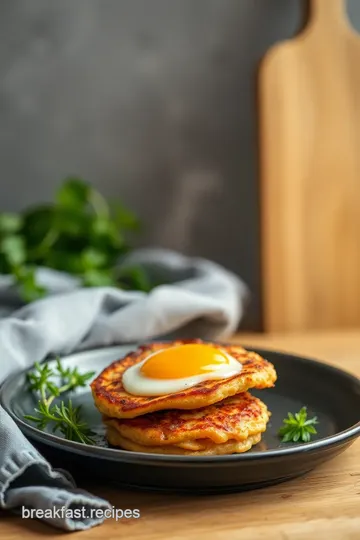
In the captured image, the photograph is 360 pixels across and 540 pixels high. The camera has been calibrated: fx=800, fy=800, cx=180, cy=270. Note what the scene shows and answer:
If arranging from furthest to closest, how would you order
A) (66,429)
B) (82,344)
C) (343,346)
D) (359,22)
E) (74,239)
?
1. (359,22)
2. (74,239)
3. (343,346)
4. (82,344)
5. (66,429)

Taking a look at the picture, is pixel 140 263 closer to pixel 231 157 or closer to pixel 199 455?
pixel 231 157

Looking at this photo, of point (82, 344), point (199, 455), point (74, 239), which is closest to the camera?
point (199, 455)

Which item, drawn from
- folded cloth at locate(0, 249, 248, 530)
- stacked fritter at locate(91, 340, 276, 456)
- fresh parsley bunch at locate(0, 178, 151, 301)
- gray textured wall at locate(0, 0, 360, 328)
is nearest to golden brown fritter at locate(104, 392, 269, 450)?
stacked fritter at locate(91, 340, 276, 456)

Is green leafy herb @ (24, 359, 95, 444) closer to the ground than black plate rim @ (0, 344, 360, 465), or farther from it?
closer to the ground

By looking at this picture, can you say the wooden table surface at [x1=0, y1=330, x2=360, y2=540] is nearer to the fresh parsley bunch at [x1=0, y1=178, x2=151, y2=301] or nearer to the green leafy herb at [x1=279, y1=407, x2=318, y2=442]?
the green leafy herb at [x1=279, y1=407, x2=318, y2=442]

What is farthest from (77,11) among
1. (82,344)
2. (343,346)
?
(343,346)

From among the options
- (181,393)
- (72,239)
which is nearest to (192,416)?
(181,393)
